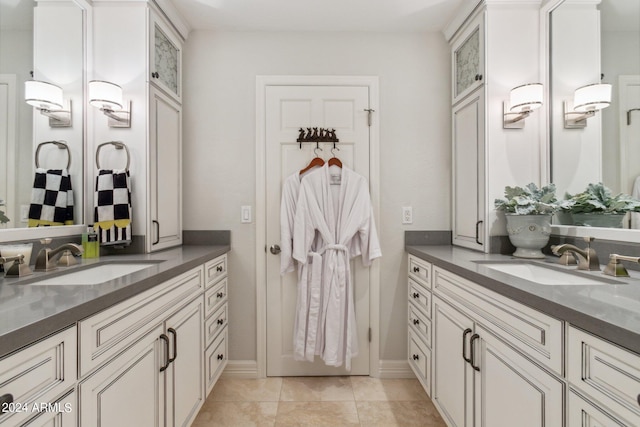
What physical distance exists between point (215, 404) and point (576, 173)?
8.55 feet

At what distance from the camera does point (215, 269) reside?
1.96 meters

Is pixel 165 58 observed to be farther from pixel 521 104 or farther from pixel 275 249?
pixel 521 104

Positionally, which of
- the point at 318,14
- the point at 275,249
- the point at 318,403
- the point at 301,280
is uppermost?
the point at 318,14

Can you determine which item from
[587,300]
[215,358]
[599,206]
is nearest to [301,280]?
[215,358]

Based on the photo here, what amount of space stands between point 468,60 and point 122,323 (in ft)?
8.04

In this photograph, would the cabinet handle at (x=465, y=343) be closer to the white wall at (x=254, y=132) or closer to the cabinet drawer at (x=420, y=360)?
the cabinet drawer at (x=420, y=360)

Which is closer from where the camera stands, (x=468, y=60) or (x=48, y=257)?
(x=48, y=257)

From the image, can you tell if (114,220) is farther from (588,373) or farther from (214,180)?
(588,373)

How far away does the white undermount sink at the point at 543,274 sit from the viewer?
119cm

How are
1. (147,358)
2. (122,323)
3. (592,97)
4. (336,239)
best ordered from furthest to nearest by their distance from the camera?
(336,239), (592,97), (147,358), (122,323)

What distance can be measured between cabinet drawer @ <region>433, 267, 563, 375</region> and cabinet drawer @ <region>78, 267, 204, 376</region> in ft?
4.32

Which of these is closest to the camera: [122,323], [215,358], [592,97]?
[122,323]

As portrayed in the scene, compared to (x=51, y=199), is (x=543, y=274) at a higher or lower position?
lower

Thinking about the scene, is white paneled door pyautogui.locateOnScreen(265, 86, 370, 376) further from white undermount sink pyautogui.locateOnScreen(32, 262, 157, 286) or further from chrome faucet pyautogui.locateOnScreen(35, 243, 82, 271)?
chrome faucet pyautogui.locateOnScreen(35, 243, 82, 271)
